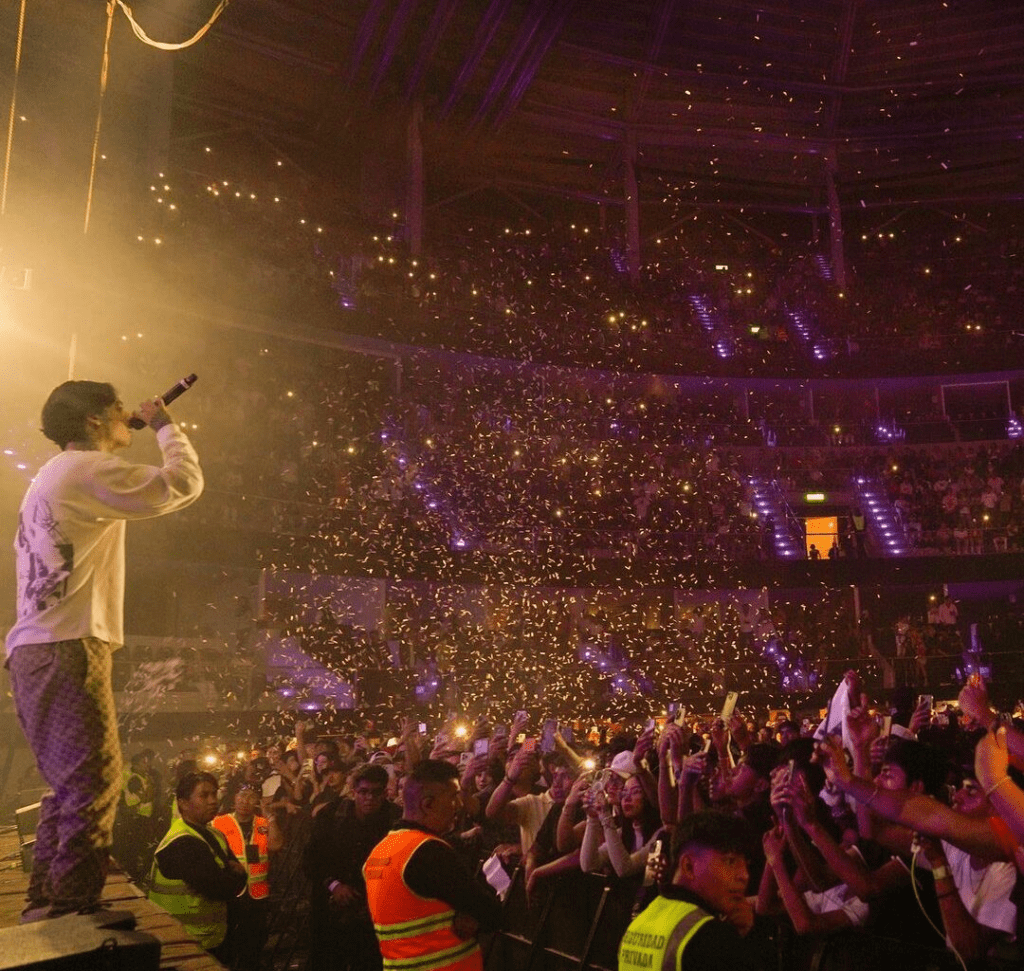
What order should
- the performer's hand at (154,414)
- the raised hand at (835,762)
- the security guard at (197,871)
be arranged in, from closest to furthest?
1. the raised hand at (835,762)
2. the performer's hand at (154,414)
3. the security guard at (197,871)

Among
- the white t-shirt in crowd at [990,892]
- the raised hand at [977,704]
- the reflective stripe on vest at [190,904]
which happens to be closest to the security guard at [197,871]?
the reflective stripe on vest at [190,904]

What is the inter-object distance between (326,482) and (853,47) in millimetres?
14531

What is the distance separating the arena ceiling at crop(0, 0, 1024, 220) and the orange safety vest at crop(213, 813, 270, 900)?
1272 cm

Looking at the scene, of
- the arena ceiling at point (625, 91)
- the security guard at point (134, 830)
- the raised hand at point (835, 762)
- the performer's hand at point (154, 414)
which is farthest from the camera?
the arena ceiling at point (625, 91)

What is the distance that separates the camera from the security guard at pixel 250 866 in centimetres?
632

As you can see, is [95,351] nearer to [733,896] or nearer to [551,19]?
[551,19]

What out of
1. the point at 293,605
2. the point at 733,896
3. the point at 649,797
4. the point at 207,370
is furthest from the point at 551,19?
the point at 733,896

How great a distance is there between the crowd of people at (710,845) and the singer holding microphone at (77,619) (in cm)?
119

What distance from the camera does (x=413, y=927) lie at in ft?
11.6

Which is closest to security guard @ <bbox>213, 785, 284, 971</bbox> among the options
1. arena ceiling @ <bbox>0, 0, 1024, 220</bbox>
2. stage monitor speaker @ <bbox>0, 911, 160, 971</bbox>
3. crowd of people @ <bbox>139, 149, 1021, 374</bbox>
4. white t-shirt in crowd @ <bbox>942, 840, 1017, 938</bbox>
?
stage monitor speaker @ <bbox>0, 911, 160, 971</bbox>

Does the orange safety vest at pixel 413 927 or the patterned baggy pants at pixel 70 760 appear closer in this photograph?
the patterned baggy pants at pixel 70 760

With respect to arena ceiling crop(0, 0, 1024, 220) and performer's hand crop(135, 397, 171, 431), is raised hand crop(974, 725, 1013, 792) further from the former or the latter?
arena ceiling crop(0, 0, 1024, 220)

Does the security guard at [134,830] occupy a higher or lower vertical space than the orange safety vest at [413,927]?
lower

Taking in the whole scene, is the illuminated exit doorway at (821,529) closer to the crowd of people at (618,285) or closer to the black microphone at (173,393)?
the crowd of people at (618,285)
